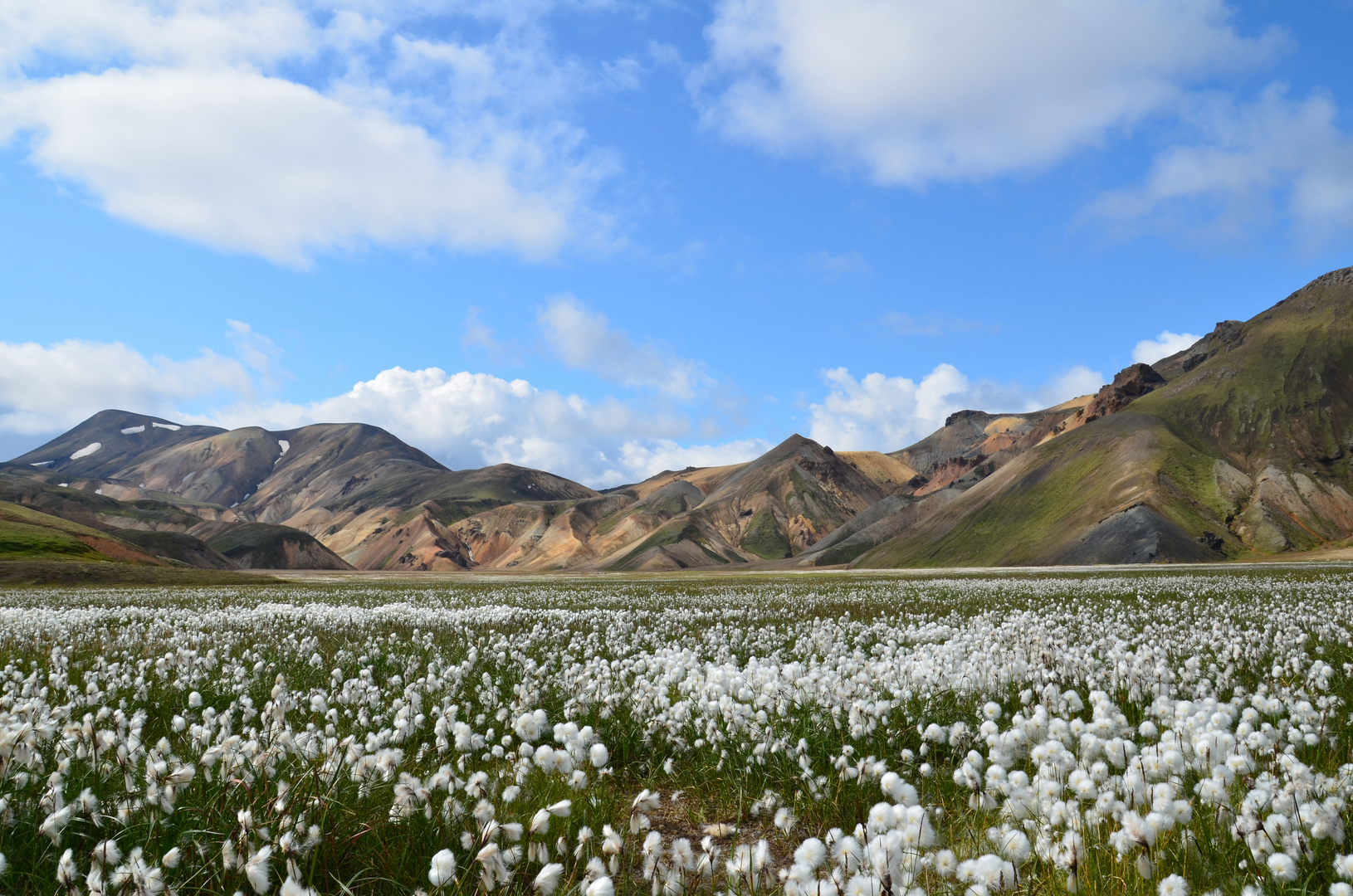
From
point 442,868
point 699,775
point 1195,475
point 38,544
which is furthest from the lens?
point 1195,475

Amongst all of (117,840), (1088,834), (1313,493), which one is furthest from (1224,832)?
(1313,493)

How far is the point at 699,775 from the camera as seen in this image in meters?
6.27

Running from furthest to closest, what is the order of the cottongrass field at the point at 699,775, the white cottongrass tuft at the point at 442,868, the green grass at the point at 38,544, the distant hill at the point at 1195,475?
the distant hill at the point at 1195,475
the green grass at the point at 38,544
the cottongrass field at the point at 699,775
the white cottongrass tuft at the point at 442,868

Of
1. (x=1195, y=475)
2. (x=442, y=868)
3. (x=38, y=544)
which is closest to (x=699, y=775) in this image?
(x=442, y=868)

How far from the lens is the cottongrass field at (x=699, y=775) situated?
348 centimetres

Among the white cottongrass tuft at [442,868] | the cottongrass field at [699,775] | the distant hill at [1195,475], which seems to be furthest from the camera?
the distant hill at [1195,475]

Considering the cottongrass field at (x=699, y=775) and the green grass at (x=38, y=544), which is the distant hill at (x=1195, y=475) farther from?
the green grass at (x=38, y=544)

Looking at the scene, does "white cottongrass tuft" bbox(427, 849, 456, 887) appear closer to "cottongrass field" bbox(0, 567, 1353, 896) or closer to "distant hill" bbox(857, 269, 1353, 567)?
"cottongrass field" bbox(0, 567, 1353, 896)

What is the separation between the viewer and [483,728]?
7469 mm

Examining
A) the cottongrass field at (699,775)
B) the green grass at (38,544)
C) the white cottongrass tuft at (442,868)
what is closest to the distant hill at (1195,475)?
the cottongrass field at (699,775)

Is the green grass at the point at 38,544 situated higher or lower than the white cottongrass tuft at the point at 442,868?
lower

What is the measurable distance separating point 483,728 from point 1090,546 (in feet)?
402

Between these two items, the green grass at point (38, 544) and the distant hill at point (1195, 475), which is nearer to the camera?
the green grass at point (38, 544)

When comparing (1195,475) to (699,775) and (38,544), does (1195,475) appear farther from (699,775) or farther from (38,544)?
(38,544)
